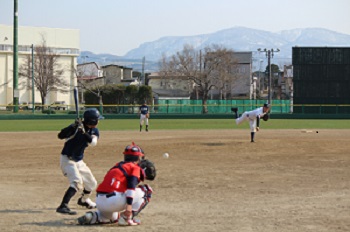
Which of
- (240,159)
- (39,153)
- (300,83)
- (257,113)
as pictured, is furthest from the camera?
(300,83)

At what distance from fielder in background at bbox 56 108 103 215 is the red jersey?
117 centimetres

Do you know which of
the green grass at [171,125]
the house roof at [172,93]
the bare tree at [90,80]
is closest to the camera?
the green grass at [171,125]

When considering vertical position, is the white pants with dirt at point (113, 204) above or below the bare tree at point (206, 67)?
below

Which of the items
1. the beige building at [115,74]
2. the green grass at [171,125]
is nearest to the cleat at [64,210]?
the green grass at [171,125]

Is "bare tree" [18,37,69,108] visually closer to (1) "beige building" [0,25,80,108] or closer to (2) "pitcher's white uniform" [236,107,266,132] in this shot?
(1) "beige building" [0,25,80,108]

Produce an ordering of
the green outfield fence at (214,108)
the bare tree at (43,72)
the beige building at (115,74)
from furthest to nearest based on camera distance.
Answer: the beige building at (115,74)
the bare tree at (43,72)
the green outfield fence at (214,108)

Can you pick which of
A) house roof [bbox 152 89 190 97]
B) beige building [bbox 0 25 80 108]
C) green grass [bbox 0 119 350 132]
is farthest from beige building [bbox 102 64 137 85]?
green grass [bbox 0 119 350 132]

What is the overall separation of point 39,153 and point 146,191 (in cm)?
1177

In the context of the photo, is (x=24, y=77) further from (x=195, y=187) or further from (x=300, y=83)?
(x=195, y=187)

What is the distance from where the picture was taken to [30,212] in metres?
9.16

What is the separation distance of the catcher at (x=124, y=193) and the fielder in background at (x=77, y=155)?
967 mm

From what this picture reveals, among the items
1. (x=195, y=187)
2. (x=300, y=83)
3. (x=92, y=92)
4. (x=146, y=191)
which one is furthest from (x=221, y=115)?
(x=146, y=191)

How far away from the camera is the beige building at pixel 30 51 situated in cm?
7612

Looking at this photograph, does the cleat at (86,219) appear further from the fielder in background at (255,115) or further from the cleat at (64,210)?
the fielder in background at (255,115)
